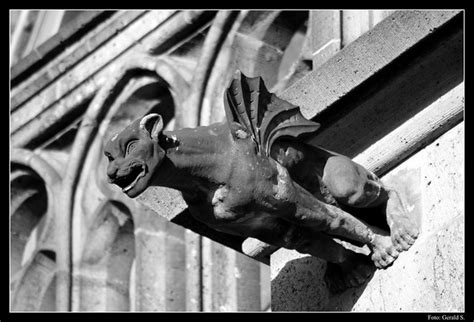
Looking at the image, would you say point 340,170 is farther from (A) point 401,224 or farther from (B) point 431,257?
(B) point 431,257

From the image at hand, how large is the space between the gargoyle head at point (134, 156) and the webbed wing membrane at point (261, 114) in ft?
1.36

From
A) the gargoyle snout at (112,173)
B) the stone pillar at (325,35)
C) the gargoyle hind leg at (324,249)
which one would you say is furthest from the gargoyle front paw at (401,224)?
the stone pillar at (325,35)

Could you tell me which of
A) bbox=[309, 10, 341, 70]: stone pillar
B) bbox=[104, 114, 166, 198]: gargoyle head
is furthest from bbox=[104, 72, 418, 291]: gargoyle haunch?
bbox=[309, 10, 341, 70]: stone pillar

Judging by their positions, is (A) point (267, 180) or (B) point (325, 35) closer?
(A) point (267, 180)

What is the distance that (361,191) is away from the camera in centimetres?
967

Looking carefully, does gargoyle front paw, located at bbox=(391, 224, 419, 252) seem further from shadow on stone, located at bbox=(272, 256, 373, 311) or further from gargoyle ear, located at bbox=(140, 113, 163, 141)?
gargoyle ear, located at bbox=(140, 113, 163, 141)

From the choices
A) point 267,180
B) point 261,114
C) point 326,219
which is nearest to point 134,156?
point 267,180

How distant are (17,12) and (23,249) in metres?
1.61

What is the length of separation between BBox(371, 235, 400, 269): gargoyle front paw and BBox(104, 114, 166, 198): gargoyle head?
1.10 m

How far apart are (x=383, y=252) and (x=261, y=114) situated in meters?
0.69

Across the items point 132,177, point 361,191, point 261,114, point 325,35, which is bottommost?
point 132,177

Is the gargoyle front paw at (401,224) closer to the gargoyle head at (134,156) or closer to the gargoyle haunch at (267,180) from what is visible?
the gargoyle haunch at (267,180)

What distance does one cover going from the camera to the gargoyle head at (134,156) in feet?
29.4
